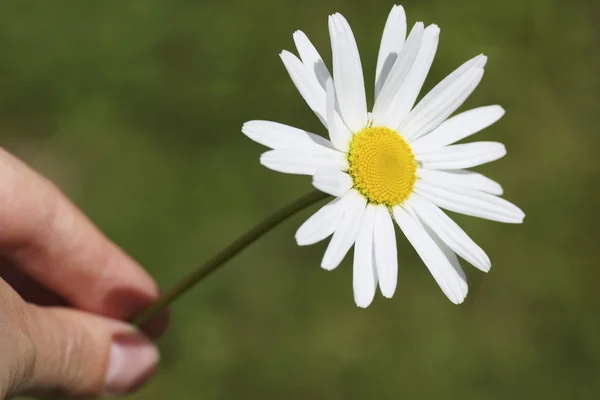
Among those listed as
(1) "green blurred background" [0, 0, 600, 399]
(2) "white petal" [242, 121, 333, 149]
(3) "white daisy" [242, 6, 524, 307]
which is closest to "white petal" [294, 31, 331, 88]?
(3) "white daisy" [242, 6, 524, 307]

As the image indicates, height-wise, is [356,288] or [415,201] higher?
[415,201]

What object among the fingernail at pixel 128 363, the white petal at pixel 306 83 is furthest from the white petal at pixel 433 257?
the fingernail at pixel 128 363


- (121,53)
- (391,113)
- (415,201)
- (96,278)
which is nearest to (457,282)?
(415,201)

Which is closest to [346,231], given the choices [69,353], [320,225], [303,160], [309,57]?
[320,225]

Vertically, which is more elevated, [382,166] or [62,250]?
[382,166]

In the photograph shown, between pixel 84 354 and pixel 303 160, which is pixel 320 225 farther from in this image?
pixel 84 354

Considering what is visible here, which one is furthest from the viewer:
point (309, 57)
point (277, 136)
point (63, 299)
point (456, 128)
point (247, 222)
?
point (247, 222)

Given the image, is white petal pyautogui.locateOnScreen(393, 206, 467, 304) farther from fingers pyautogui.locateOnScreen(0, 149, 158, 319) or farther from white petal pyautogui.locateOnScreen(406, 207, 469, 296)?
fingers pyautogui.locateOnScreen(0, 149, 158, 319)

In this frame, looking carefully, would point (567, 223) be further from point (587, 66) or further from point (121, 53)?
point (121, 53)

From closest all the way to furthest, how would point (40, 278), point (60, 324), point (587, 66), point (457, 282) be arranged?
point (457, 282) → point (60, 324) → point (40, 278) → point (587, 66)
